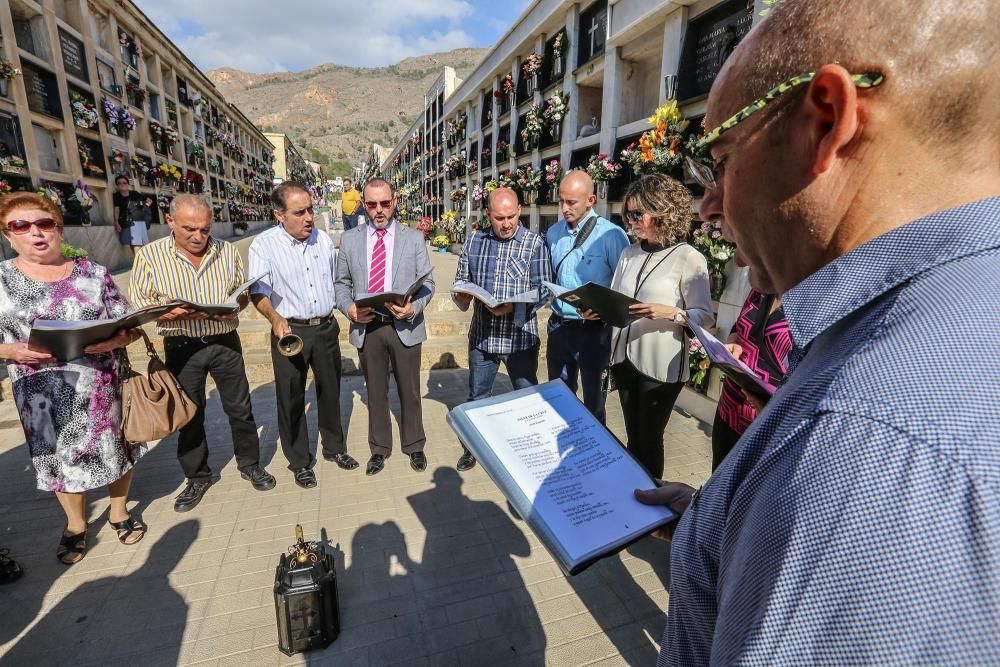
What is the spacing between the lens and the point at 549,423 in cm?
139

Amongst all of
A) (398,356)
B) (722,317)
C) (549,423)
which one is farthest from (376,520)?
(722,317)

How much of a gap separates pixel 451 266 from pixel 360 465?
29.9ft

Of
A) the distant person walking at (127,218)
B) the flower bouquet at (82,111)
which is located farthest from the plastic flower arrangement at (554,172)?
the flower bouquet at (82,111)

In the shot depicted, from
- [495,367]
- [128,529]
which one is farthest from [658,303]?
[128,529]

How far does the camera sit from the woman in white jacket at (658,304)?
8.97 ft

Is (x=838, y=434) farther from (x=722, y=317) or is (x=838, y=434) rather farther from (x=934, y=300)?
(x=722, y=317)

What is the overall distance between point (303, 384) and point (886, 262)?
11.5 ft

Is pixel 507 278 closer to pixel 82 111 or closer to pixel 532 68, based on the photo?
pixel 532 68

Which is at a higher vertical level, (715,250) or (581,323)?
(715,250)

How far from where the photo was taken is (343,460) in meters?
3.69

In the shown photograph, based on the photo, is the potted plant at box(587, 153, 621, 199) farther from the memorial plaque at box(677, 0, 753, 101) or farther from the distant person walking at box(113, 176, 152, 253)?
the distant person walking at box(113, 176, 152, 253)

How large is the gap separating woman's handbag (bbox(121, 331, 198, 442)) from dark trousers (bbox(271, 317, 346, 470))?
63 centimetres

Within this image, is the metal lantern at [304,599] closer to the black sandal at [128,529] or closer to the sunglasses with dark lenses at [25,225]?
the black sandal at [128,529]

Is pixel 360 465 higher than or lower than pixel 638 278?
lower
